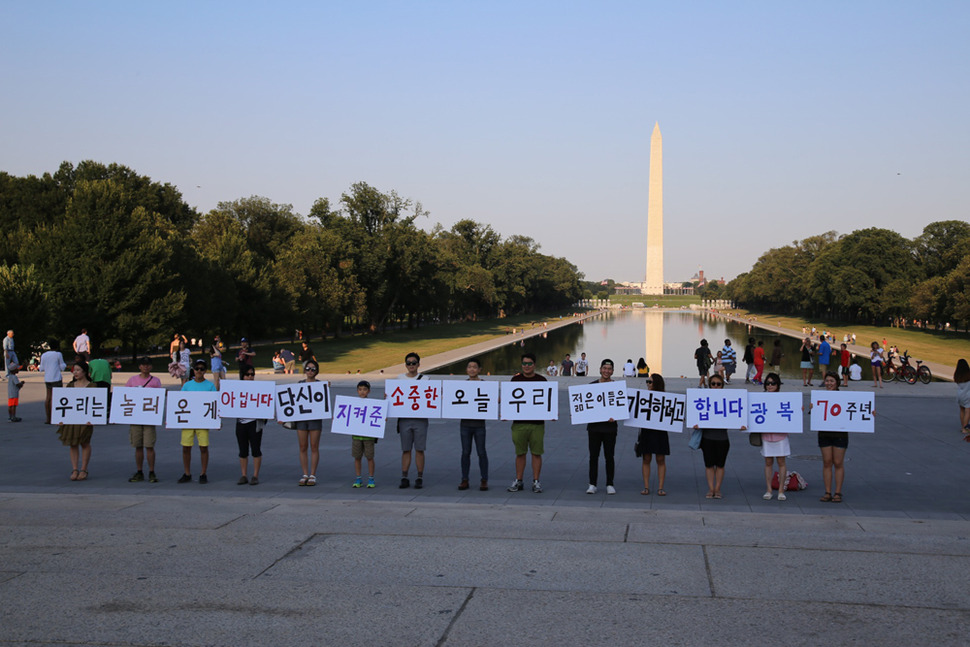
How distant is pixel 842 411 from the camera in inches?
448

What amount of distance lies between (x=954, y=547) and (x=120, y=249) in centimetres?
4329

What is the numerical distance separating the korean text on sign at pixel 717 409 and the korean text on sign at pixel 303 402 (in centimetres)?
522

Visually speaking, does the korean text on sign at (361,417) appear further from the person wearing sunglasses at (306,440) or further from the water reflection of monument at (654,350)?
the water reflection of monument at (654,350)

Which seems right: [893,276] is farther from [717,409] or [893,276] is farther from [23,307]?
[717,409]

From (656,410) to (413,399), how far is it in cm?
344

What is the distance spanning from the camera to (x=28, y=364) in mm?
39219

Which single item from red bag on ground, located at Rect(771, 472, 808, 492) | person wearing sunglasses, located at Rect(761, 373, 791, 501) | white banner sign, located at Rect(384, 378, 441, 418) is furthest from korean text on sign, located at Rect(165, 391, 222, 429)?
red bag on ground, located at Rect(771, 472, 808, 492)

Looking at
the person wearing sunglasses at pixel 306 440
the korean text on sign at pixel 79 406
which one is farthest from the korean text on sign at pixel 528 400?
the korean text on sign at pixel 79 406

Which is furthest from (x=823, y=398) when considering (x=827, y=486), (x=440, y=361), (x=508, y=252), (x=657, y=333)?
(x=508, y=252)

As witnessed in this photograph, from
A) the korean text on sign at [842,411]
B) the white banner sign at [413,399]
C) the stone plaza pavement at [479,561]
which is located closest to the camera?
the stone plaza pavement at [479,561]

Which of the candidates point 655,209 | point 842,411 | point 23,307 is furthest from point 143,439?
point 655,209

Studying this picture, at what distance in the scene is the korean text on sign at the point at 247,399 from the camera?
12477mm

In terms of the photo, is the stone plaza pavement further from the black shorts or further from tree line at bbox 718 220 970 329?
tree line at bbox 718 220 970 329

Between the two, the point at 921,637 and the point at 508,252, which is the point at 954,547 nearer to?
the point at 921,637
